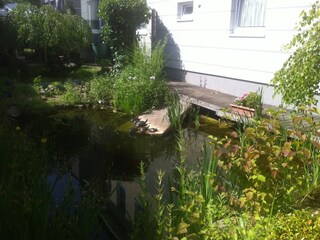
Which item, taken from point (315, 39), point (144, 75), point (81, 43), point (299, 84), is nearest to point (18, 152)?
point (299, 84)

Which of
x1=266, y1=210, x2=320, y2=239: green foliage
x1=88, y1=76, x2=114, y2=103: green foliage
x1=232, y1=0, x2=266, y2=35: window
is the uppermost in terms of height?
x1=232, y1=0, x2=266, y2=35: window

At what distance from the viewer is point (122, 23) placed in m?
9.73

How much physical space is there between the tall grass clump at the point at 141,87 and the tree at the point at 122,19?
2.17m

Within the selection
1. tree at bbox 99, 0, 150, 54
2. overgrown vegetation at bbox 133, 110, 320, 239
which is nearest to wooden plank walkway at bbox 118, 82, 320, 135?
overgrown vegetation at bbox 133, 110, 320, 239

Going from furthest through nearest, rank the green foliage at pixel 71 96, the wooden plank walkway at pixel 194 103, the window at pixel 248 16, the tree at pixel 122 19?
1. the tree at pixel 122 19
2. the green foliage at pixel 71 96
3. the window at pixel 248 16
4. the wooden plank walkway at pixel 194 103

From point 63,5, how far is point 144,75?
10661mm

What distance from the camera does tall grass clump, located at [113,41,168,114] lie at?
7.18 metres

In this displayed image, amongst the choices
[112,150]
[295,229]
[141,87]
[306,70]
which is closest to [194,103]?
[141,87]

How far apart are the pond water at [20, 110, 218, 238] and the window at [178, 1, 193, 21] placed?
11.5ft

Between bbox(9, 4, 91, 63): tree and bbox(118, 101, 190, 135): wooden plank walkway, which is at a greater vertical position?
bbox(9, 4, 91, 63): tree

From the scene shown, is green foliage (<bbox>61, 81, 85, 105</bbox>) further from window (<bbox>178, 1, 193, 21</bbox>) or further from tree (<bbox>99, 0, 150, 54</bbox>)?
window (<bbox>178, 1, 193, 21</bbox>)

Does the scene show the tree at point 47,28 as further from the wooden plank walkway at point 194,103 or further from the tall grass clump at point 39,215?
the tall grass clump at point 39,215

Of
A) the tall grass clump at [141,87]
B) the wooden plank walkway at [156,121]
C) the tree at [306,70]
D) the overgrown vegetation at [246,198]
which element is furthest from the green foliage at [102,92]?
the overgrown vegetation at [246,198]

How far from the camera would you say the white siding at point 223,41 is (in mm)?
6180
